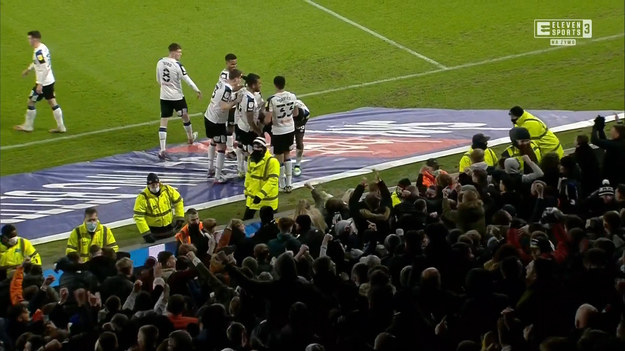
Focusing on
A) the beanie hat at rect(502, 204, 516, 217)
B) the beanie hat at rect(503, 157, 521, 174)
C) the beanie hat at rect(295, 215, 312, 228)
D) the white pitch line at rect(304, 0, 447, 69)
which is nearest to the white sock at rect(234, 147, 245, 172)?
the beanie hat at rect(503, 157, 521, 174)

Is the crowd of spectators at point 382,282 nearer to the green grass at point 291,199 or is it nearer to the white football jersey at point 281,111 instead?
the green grass at point 291,199

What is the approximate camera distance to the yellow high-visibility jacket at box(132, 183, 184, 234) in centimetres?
1240

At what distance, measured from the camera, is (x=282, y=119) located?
13625 millimetres

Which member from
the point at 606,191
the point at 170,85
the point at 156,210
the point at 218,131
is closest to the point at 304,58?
the point at 170,85

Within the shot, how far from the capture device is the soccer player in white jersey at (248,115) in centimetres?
1359

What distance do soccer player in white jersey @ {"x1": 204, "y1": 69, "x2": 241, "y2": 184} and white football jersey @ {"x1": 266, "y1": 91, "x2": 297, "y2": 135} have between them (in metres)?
0.57

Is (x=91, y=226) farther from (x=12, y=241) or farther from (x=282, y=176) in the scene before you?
(x=282, y=176)

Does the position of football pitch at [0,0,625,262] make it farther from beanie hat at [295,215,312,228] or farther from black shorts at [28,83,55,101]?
beanie hat at [295,215,312,228]

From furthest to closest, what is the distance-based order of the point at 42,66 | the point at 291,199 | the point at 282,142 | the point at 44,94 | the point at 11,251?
the point at 44,94
the point at 42,66
the point at 291,199
the point at 282,142
the point at 11,251

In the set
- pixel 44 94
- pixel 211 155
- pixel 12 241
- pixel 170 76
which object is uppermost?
pixel 170 76

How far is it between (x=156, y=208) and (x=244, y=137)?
188 centimetres

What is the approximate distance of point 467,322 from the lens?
7.02m

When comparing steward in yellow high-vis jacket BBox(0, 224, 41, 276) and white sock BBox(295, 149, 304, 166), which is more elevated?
white sock BBox(295, 149, 304, 166)

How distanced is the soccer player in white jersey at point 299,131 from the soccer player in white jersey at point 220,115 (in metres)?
0.76
